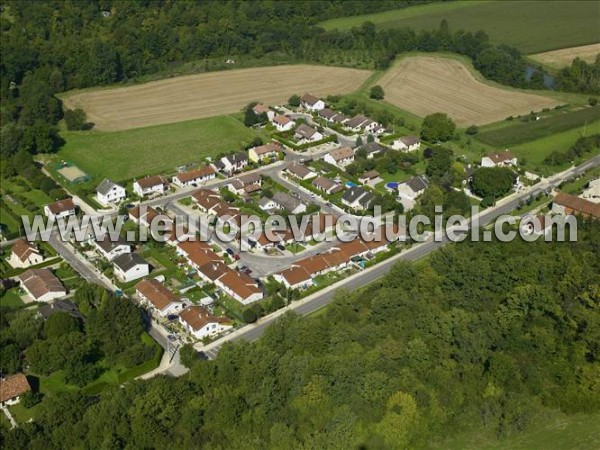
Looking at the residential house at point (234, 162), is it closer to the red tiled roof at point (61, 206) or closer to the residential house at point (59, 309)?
the red tiled roof at point (61, 206)

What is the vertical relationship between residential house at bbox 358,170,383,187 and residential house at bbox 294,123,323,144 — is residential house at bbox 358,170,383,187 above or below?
below

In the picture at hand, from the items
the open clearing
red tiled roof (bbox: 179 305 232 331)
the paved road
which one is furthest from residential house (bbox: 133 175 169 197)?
the paved road

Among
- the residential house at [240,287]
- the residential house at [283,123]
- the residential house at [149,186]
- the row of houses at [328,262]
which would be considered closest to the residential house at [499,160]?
the row of houses at [328,262]

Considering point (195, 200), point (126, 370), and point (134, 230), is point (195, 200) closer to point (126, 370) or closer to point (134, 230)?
point (134, 230)

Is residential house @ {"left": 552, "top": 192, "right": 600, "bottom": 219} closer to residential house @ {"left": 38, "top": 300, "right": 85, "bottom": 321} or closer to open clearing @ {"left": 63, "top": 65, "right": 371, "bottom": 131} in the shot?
open clearing @ {"left": 63, "top": 65, "right": 371, "bottom": 131}

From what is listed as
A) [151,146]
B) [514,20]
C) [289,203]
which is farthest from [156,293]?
[514,20]

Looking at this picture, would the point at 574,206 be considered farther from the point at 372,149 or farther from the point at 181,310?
the point at 181,310
